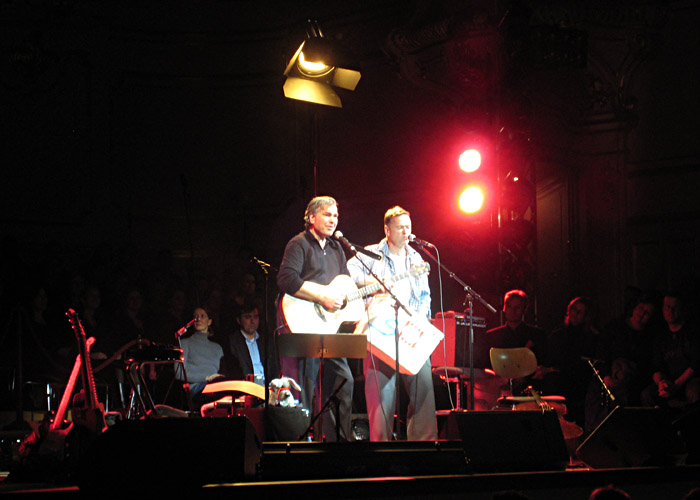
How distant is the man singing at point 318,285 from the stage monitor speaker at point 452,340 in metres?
1.15

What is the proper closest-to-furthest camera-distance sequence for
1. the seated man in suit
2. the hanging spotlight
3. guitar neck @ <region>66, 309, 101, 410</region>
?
guitar neck @ <region>66, 309, 101, 410</region> < the hanging spotlight < the seated man in suit

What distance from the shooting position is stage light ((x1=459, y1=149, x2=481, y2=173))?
334 inches

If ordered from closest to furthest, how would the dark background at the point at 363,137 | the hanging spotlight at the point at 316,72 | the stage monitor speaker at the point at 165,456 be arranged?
the stage monitor speaker at the point at 165,456, the hanging spotlight at the point at 316,72, the dark background at the point at 363,137

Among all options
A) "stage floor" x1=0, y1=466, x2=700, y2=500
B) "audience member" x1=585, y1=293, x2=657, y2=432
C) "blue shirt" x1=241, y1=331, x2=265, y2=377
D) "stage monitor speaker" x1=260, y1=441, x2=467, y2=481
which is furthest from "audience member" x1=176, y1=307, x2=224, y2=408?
"audience member" x1=585, y1=293, x2=657, y2=432

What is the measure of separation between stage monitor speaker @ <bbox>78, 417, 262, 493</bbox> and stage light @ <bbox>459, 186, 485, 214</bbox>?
4943 mm

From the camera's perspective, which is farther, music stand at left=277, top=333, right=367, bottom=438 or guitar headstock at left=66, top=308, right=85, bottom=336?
guitar headstock at left=66, top=308, right=85, bottom=336

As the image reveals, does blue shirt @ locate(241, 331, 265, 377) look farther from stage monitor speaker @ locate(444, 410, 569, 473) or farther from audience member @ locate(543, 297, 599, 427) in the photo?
stage monitor speaker @ locate(444, 410, 569, 473)

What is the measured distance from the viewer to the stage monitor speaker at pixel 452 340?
6.76 m

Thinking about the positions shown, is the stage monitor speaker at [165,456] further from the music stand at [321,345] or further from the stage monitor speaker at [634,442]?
the stage monitor speaker at [634,442]

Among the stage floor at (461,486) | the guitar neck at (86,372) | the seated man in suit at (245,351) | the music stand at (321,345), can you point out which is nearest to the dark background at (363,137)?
the seated man in suit at (245,351)

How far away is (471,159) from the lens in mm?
8492

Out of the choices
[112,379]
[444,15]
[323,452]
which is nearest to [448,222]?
[444,15]

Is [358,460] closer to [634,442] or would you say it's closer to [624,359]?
[634,442]

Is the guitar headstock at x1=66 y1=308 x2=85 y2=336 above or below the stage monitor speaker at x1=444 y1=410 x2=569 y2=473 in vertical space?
above
